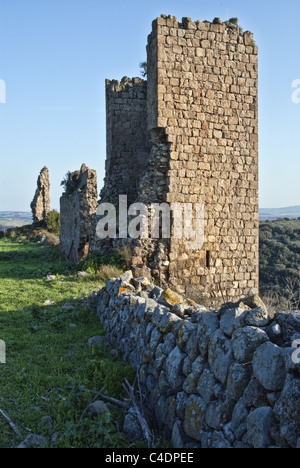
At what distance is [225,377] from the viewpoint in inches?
107

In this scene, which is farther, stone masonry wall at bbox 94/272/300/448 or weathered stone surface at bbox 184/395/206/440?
weathered stone surface at bbox 184/395/206/440

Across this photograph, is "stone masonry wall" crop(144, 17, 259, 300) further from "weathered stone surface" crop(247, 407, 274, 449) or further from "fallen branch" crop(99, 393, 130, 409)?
"weathered stone surface" crop(247, 407, 274, 449)

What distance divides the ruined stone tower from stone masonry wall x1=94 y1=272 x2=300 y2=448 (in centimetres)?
528

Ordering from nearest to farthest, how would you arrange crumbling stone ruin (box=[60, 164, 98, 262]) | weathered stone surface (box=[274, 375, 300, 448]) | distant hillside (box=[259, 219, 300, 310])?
weathered stone surface (box=[274, 375, 300, 448]) < crumbling stone ruin (box=[60, 164, 98, 262]) < distant hillside (box=[259, 219, 300, 310])

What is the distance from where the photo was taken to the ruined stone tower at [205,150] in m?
9.29

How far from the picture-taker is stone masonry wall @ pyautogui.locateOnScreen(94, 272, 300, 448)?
2.28m

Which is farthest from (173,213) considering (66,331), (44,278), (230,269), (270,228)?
(270,228)

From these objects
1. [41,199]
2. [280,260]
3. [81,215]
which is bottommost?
[280,260]

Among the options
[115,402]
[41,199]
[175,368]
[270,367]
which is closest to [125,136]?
[115,402]

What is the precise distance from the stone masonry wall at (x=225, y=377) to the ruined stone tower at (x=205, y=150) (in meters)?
5.28

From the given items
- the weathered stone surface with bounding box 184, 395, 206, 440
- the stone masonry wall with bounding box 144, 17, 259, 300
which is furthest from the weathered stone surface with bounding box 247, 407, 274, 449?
the stone masonry wall with bounding box 144, 17, 259, 300

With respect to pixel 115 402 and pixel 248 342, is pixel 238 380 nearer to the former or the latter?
pixel 248 342

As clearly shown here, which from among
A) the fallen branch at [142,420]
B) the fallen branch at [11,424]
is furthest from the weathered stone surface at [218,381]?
the fallen branch at [11,424]

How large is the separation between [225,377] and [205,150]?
24.9 ft
